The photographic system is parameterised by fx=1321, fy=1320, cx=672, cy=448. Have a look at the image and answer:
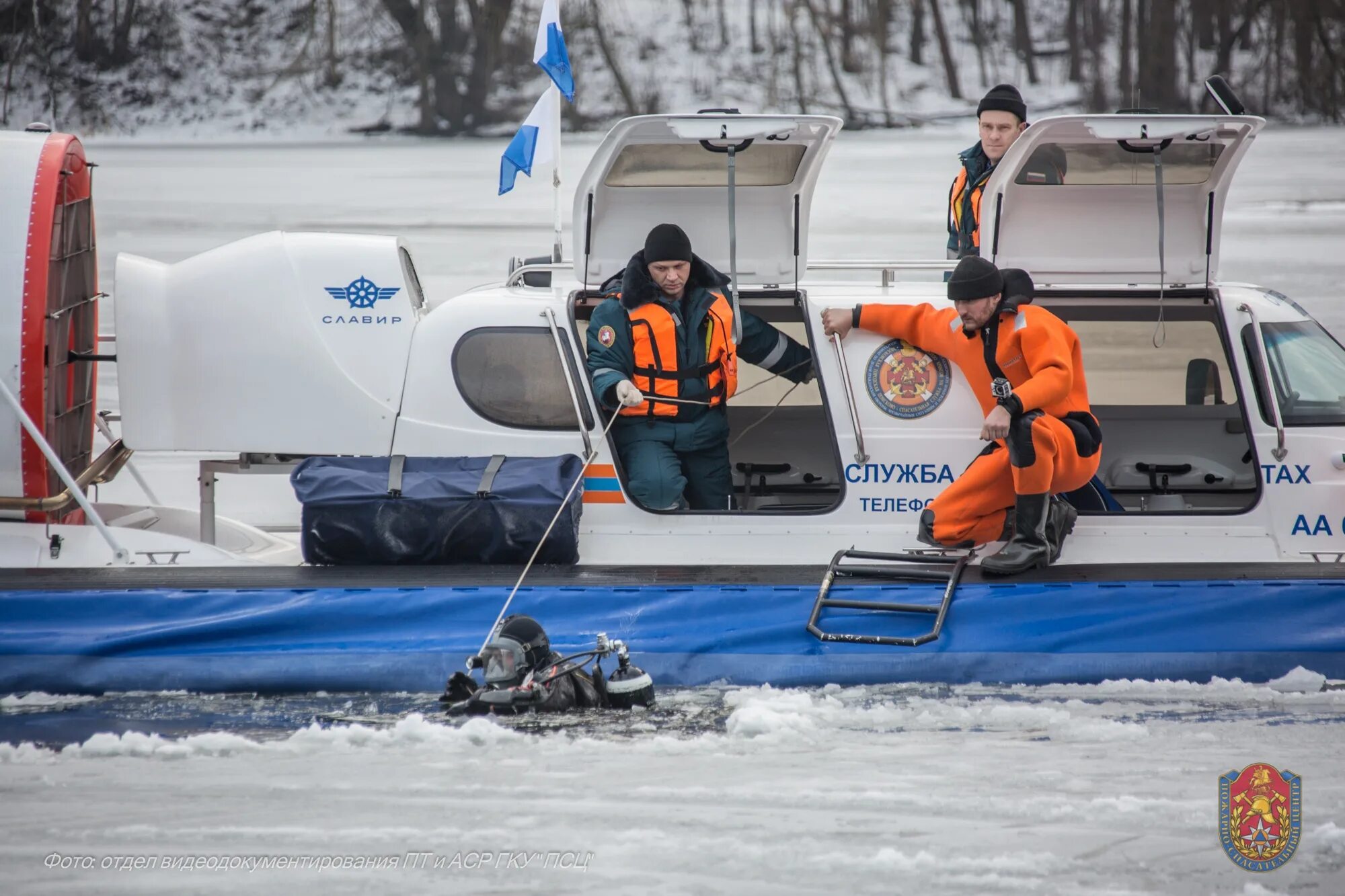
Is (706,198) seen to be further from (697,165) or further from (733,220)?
(733,220)

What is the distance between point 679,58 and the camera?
447 inches

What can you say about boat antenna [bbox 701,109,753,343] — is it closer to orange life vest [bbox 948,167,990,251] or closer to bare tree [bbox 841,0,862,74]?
orange life vest [bbox 948,167,990,251]

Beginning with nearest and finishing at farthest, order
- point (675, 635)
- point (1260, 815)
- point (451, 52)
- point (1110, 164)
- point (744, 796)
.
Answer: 1. point (1260, 815)
2. point (744, 796)
3. point (675, 635)
4. point (1110, 164)
5. point (451, 52)

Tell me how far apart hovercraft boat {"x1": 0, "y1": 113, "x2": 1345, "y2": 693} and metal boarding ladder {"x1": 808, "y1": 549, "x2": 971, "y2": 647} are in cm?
1

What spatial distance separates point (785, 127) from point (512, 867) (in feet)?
7.59

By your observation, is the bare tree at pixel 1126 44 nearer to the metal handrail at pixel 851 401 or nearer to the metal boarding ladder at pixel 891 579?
the metal handrail at pixel 851 401

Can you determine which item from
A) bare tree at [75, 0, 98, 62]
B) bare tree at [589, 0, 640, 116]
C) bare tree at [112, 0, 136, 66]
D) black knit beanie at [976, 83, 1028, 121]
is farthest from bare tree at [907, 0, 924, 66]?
black knit beanie at [976, 83, 1028, 121]

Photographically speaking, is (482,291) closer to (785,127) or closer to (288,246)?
(288,246)

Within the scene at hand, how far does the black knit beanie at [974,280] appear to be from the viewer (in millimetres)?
3764

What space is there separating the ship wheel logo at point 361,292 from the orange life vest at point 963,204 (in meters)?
1.98

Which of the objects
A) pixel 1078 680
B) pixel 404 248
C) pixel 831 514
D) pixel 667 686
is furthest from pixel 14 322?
pixel 1078 680

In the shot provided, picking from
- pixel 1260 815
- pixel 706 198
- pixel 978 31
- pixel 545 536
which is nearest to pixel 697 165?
pixel 706 198

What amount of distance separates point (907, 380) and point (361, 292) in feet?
5.72

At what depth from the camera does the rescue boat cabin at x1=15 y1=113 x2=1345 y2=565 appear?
4.07 meters
